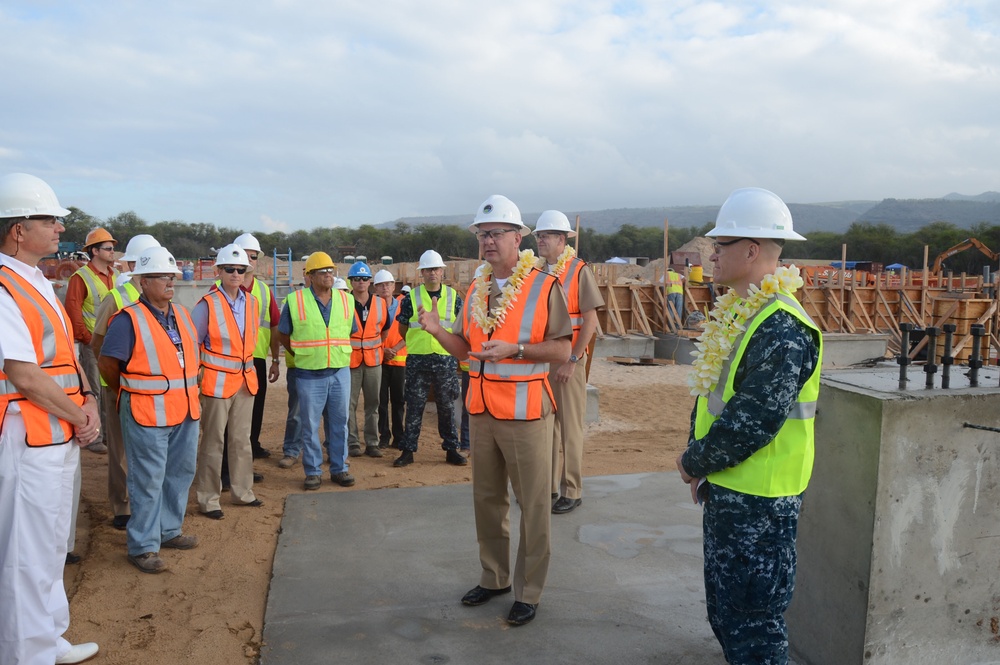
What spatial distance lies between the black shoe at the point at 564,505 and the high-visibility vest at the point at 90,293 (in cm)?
463

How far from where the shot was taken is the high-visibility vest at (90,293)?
22.8ft

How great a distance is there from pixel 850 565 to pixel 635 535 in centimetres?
207

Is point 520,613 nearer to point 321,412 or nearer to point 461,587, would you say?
point 461,587

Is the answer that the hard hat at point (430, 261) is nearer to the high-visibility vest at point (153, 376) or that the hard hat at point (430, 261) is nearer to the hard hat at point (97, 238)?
the hard hat at point (97, 238)

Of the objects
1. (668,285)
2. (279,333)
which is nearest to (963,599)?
(279,333)

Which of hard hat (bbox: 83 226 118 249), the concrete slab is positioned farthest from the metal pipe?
hard hat (bbox: 83 226 118 249)

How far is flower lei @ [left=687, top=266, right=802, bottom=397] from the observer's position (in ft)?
8.60

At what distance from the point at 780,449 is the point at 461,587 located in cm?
232

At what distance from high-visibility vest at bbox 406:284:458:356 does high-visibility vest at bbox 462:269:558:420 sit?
356 cm

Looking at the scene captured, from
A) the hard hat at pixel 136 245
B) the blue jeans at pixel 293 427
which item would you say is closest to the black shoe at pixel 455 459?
the blue jeans at pixel 293 427

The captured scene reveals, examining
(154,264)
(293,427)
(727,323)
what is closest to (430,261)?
(293,427)

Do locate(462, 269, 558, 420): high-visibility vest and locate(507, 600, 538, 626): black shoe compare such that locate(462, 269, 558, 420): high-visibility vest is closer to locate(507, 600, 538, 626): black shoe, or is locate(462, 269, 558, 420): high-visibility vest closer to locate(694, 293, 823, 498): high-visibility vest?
locate(507, 600, 538, 626): black shoe

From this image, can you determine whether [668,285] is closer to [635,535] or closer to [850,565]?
[635,535]

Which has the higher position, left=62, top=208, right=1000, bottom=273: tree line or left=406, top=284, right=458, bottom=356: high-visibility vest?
left=62, top=208, right=1000, bottom=273: tree line
